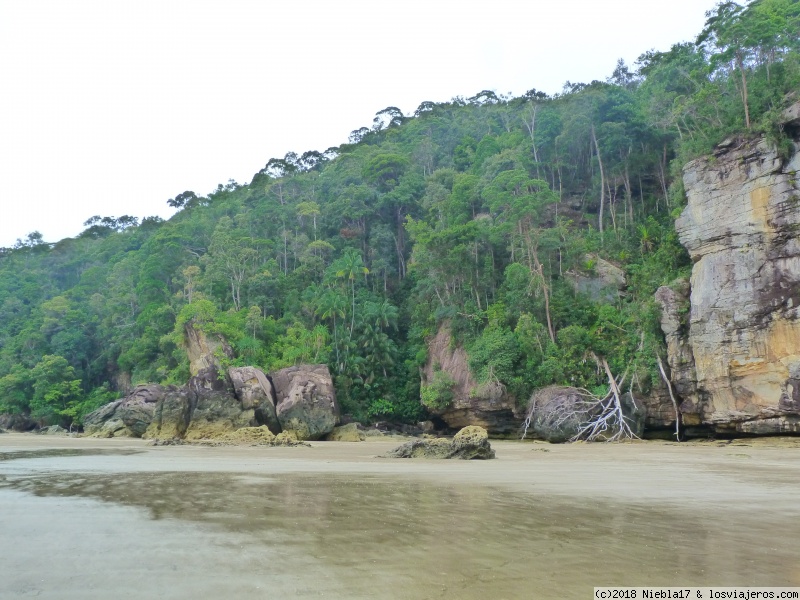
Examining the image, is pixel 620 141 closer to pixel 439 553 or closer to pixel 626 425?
pixel 626 425

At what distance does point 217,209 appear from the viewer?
60.3m

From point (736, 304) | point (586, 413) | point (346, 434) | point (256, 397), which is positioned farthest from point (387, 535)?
point (256, 397)

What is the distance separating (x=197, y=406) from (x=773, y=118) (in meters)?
29.5

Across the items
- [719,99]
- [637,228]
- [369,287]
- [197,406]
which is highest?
[719,99]

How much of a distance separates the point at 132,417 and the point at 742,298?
3005 cm

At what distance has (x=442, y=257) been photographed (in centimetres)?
3528

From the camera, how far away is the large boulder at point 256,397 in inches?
1176

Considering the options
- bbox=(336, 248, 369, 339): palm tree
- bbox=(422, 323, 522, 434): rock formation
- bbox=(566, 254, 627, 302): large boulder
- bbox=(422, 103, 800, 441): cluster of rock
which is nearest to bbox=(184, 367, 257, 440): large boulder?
bbox=(422, 323, 522, 434): rock formation

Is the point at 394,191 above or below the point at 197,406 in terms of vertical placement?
above

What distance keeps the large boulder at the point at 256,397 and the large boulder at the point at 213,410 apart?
0.25 metres

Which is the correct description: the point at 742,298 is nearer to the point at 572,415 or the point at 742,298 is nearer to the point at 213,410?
the point at 572,415

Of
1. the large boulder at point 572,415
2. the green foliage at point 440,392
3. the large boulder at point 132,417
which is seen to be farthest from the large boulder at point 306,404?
the large boulder at point 572,415

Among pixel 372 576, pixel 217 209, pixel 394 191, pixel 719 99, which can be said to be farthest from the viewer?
pixel 217 209

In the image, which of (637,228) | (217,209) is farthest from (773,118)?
(217,209)
